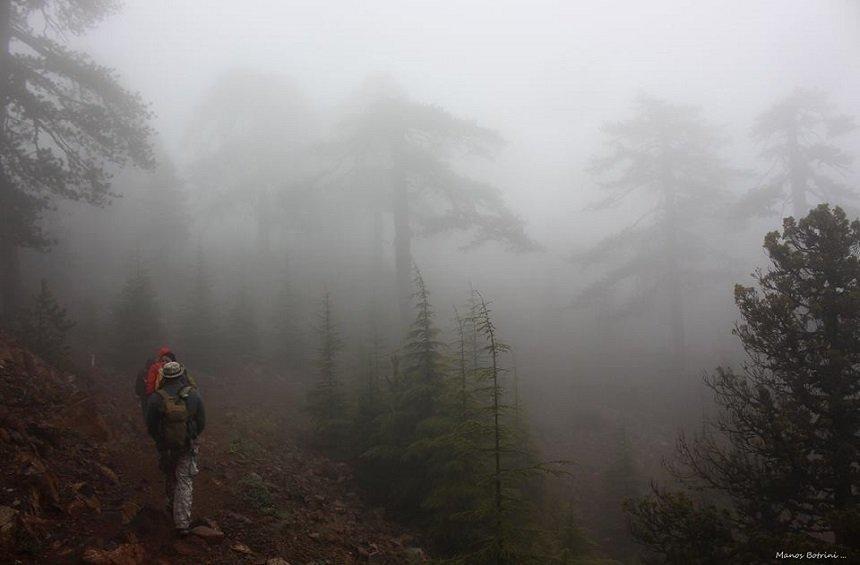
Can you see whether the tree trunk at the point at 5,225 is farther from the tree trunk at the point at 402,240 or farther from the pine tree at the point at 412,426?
the tree trunk at the point at 402,240

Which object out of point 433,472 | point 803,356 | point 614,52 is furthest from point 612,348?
point 614,52

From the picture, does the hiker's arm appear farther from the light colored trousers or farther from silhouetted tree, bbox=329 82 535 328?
silhouetted tree, bbox=329 82 535 328

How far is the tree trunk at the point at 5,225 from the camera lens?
1232cm

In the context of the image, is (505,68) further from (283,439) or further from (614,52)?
(283,439)

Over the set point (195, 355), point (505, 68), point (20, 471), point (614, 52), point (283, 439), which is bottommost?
point (283, 439)

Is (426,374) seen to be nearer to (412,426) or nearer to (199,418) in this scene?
(412,426)

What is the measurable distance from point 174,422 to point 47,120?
13.4m

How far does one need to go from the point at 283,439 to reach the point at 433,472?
5358mm

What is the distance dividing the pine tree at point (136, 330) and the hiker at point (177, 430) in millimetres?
10492

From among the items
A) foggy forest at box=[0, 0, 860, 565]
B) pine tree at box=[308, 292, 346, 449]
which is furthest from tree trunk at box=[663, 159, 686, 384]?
pine tree at box=[308, 292, 346, 449]

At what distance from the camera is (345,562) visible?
6570 millimetres

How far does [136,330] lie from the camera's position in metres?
14.9

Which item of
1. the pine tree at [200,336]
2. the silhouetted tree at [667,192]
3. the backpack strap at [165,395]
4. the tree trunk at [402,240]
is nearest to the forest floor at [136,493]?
the backpack strap at [165,395]

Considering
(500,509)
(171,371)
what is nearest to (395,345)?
(171,371)
